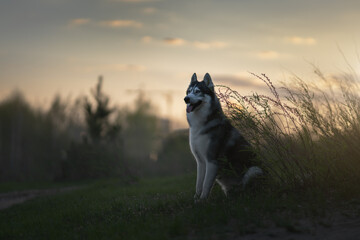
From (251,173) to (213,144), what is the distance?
0.94m

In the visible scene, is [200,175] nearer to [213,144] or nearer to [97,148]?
[213,144]

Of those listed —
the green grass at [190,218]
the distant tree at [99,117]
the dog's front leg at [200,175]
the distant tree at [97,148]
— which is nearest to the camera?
the green grass at [190,218]

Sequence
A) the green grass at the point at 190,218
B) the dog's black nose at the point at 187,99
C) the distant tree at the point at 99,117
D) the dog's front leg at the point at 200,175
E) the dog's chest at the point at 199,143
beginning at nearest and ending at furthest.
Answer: the green grass at the point at 190,218 → the dog's black nose at the point at 187,99 → the dog's chest at the point at 199,143 → the dog's front leg at the point at 200,175 → the distant tree at the point at 99,117

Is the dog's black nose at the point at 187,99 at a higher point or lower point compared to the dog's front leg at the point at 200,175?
higher

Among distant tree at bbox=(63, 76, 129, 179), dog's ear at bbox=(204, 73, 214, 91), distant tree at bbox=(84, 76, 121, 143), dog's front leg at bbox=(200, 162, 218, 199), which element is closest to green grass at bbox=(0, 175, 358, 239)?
dog's front leg at bbox=(200, 162, 218, 199)

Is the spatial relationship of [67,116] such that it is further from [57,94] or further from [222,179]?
[222,179]

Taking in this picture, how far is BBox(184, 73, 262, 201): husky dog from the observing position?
681cm

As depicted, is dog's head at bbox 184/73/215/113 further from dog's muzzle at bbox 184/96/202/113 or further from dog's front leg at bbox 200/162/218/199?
dog's front leg at bbox 200/162/218/199

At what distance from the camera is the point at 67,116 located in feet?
163

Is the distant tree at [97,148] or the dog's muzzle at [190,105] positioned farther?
the distant tree at [97,148]

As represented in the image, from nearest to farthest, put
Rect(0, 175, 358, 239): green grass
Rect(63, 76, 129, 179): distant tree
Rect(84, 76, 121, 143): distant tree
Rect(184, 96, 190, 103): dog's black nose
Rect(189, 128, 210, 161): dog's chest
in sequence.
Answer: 1. Rect(0, 175, 358, 239): green grass
2. Rect(184, 96, 190, 103): dog's black nose
3. Rect(189, 128, 210, 161): dog's chest
4. Rect(63, 76, 129, 179): distant tree
5. Rect(84, 76, 121, 143): distant tree

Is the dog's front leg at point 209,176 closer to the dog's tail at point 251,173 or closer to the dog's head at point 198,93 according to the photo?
the dog's tail at point 251,173

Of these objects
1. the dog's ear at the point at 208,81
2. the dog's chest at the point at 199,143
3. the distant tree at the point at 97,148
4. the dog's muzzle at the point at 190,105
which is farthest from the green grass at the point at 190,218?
the distant tree at the point at 97,148

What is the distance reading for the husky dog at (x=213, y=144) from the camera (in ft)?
22.3
